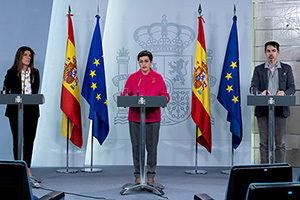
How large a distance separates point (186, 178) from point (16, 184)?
3.12 metres

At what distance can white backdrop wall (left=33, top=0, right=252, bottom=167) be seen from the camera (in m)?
5.53

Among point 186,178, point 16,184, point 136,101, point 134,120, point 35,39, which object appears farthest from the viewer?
point 35,39

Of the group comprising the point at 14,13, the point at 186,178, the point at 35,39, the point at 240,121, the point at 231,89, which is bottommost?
the point at 186,178

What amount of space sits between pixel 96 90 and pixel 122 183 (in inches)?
54.9

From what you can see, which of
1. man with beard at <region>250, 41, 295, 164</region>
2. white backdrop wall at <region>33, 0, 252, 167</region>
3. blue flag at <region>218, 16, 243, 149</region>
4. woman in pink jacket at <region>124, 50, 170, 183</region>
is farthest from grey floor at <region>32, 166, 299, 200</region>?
blue flag at <region>218, 16, 243, 149</region>

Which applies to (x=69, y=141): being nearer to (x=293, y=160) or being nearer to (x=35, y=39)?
(x=35, y=39)

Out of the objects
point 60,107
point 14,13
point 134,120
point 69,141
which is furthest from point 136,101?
point 14,13

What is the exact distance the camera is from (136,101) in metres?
3.39

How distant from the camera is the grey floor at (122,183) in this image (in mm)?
3738

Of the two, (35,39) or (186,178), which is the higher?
(35,39)

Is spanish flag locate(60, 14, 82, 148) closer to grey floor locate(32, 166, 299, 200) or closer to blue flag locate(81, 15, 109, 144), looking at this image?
blue flag locate(81, 15, 109, 144)

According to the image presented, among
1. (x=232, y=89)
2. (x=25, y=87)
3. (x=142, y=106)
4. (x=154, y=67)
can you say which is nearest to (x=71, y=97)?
(x=25, y=87)

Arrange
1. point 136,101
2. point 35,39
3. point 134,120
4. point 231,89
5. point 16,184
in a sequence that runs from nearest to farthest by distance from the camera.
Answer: point 16,184
point 136,101
point 134,120
point 231,89
point 35,39

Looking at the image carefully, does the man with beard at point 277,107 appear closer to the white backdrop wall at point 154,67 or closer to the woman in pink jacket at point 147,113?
the white backdrop wall at point 154,67
